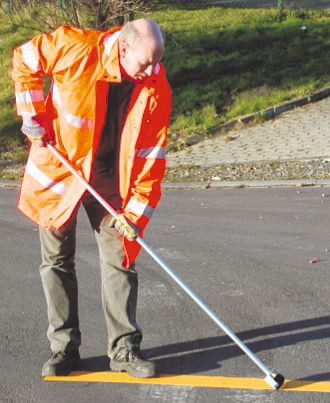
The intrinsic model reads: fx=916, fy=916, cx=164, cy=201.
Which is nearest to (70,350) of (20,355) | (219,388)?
(20,355)

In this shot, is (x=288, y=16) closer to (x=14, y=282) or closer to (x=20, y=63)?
(x=14, y=282)

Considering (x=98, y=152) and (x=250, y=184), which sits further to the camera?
(x=250, y=184)

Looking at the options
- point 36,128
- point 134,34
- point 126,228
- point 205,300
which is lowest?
point 205,300

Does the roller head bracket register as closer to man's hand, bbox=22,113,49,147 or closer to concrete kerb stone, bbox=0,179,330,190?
man's hand, bbox=22,113,49,147

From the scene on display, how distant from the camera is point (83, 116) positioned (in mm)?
4543

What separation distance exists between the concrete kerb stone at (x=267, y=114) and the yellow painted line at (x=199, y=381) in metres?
7.65

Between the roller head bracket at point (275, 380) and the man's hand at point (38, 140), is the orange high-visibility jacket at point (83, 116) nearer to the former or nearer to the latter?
the man's hand at point (38, 140)

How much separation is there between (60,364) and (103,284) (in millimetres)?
490

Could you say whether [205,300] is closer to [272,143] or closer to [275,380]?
[275,380]

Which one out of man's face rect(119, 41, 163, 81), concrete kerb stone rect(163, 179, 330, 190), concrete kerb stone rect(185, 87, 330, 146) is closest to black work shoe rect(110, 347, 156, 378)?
man's face rect(119, 41, 163, 81)

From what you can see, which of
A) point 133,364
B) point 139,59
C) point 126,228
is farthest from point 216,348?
point 139,59

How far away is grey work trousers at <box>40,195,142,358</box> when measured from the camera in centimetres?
487

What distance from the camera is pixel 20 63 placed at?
475cm

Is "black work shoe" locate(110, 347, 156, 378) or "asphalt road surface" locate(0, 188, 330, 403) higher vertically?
"black work shoe" locate(110, 347, 156, 378)
